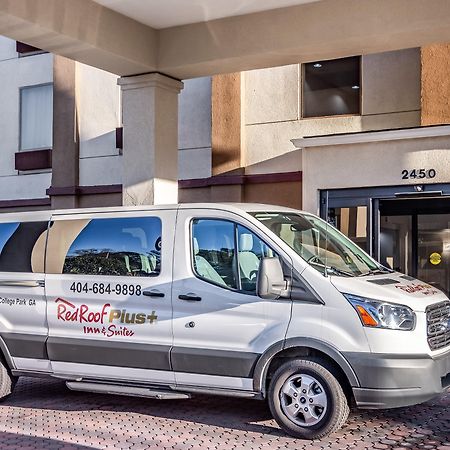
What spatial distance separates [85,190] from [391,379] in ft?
41.9

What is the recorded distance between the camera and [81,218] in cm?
820

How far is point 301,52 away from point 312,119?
4.87m

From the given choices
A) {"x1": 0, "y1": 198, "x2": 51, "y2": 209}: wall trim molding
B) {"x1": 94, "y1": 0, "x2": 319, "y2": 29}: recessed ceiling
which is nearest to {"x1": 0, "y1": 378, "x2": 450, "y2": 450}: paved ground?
{"x1": 94, "y1": 0, "x2": 319, "y2": 29}: recessed ceiling

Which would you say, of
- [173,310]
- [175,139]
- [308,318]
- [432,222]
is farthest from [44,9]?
[432,222]

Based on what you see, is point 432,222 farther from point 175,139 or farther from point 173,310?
point 173,310

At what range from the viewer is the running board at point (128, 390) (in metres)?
7.41

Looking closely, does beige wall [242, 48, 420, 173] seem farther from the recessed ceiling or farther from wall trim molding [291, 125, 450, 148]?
the recessed ceiling

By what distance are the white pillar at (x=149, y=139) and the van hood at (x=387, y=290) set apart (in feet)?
17.2

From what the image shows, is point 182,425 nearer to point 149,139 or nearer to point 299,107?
point 149,139

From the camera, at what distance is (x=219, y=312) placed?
23.6 feet

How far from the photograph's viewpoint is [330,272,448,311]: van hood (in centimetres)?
672

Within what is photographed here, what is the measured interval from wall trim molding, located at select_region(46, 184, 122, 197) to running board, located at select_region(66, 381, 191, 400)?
33.0 feet

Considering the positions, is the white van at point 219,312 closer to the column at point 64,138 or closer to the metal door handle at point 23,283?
the metal door handle at point 23,283

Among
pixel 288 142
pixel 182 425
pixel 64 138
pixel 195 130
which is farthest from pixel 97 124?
pixel 182 425
